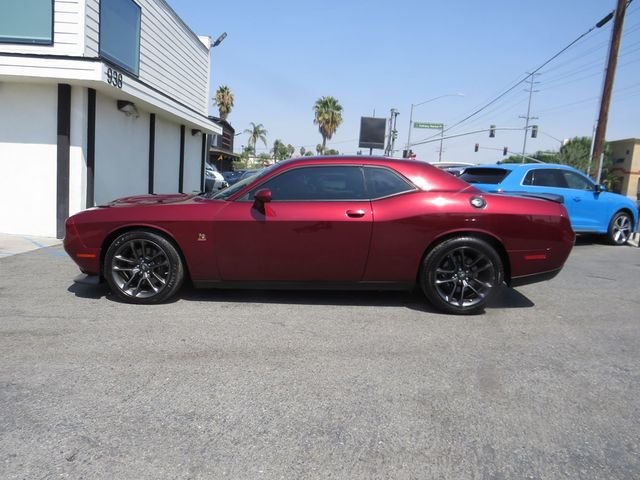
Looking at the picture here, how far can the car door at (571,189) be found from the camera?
927 centimetres

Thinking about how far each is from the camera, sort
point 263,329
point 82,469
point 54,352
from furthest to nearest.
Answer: point 263,329
point 54,352
point 82,469

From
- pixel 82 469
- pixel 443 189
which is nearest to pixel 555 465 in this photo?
pixel 82 469

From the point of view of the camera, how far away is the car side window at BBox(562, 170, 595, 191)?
9.59m

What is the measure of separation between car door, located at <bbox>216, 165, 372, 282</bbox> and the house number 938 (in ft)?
16.6

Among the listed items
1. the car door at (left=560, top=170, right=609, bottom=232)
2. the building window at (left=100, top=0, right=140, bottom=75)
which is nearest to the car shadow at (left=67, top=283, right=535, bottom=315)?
the car door at (left=560, top=170, right=609, bottom=232)

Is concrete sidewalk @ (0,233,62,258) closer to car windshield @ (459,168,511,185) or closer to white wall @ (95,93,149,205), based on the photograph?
white wall @ (95,93,149,205)

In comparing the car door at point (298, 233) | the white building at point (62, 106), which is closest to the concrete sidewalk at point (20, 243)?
the white building at point (62, 106)

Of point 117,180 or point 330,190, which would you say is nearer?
point 330,190

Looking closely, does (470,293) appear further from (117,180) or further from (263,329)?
(117,180)

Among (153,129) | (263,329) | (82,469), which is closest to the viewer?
(82,469)

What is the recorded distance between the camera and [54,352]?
353 cm

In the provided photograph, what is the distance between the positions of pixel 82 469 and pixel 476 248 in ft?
12.2

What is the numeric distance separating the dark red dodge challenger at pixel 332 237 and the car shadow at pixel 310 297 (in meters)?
0.29

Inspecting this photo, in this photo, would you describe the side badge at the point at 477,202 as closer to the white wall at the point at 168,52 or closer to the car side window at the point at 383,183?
the car side window at the point at 383,183
